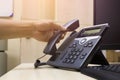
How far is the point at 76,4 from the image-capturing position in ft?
5.48

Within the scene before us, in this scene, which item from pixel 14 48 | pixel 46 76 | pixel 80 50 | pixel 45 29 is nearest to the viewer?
pixel 46 76

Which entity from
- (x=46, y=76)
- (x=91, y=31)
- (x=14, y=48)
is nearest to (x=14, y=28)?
(x=91, y=31)

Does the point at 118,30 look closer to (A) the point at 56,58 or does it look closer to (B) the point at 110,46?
(B) the point at 110,46

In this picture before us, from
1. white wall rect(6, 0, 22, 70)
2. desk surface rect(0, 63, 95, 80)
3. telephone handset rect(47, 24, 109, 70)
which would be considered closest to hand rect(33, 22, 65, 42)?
telephone handset rect(47, 24, 109, 70)

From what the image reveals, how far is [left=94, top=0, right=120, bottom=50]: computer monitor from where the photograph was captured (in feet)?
2.65

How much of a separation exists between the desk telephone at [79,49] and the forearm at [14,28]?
0.67ft

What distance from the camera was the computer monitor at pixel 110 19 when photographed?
0.81m

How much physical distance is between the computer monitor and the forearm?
32 centimetres

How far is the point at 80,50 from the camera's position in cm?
73

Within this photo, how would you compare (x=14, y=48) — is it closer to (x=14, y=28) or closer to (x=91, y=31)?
(x=14, y=28)

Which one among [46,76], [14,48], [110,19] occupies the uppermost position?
[110,19]

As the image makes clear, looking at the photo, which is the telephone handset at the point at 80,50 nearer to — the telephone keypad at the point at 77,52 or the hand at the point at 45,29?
the telephone keypad at the point at 77,52

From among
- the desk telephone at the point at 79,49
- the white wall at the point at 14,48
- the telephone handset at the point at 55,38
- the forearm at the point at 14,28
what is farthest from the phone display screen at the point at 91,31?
the white wall at the point at 14,48

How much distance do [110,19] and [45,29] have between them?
0.32 metres
